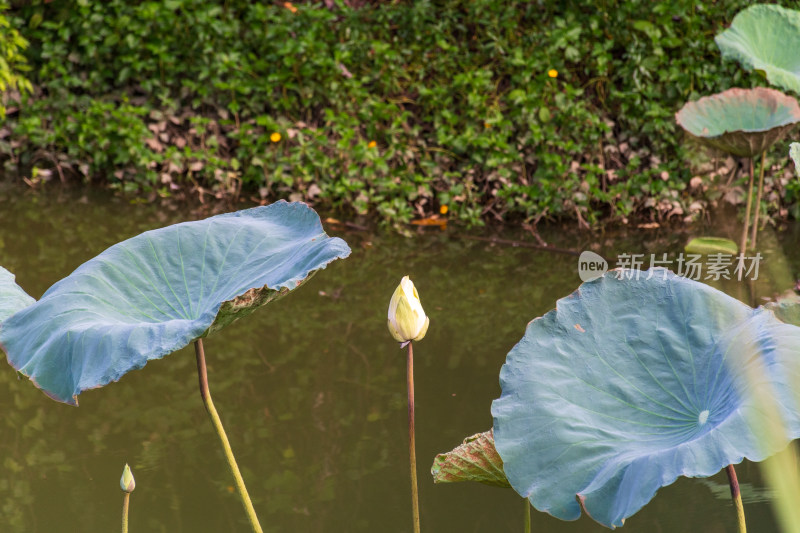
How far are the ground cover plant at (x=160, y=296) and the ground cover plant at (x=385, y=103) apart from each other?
1992 mm

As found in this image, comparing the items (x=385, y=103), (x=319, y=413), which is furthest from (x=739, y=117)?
(x=319, y=413)

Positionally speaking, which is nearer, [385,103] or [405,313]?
[405,313]

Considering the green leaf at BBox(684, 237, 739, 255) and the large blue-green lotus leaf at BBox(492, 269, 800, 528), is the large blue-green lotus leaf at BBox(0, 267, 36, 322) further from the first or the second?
the green leaf at BBox(684, 237, 739, 255)

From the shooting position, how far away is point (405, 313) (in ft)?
4.09

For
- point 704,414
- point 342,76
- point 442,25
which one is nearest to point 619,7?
point 442,25

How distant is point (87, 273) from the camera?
131cm

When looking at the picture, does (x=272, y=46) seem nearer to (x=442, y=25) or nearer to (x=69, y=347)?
(x=442, y=25)

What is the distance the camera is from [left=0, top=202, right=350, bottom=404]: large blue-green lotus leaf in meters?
1.11

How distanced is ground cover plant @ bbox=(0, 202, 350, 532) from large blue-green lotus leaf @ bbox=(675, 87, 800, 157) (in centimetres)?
189

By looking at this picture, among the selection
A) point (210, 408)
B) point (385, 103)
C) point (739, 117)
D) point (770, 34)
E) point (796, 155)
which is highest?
point (796, 155)

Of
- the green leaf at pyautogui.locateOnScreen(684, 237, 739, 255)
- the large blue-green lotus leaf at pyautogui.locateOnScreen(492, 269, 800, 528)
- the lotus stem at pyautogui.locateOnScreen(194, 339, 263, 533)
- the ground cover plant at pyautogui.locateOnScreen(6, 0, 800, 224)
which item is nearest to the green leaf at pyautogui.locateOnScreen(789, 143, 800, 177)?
the large blue-green lotus leaf at pyautogui.locateOnScreen(492, 269, 800, 528)

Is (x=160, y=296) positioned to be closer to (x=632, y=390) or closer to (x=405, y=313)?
(x=405, y=313)

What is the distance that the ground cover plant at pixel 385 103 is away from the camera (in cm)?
354

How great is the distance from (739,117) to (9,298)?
2550 millimetres
